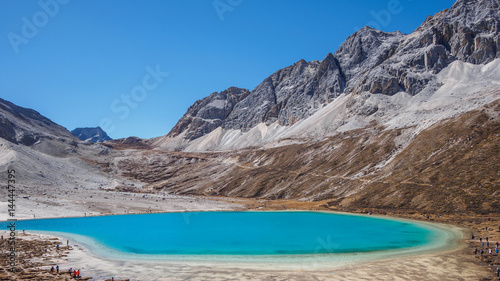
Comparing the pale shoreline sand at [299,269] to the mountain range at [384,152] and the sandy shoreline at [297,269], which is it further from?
the mountain range at [384,152]

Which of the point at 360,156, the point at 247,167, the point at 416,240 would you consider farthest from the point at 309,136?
the point at 416,240

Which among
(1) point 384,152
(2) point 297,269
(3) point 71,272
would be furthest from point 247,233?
(1) point 384,152

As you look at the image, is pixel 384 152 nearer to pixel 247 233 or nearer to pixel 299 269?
pixel 247 233

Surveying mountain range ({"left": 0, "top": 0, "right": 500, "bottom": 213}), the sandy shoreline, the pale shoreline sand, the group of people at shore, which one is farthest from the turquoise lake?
mountain range ({"left": 0, "top": 0, "right": 500, "bottom": 213})

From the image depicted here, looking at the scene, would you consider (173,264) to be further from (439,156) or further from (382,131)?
(382,131)

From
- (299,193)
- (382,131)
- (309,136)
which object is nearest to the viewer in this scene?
(299,193)

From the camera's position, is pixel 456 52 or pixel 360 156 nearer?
pixel 360 156

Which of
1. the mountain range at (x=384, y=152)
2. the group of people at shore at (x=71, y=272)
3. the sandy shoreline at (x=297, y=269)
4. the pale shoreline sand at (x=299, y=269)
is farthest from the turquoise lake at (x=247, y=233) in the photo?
the mountain range at (x=384, y=152)
